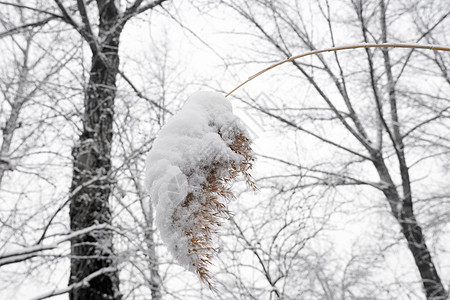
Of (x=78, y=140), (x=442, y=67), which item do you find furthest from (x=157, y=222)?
(x=442, y=67)

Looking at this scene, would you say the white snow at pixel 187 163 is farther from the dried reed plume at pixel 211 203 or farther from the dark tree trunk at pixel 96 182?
the dark tree trunk at pixel 96 182

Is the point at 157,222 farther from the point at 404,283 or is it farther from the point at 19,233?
the point at 404,283

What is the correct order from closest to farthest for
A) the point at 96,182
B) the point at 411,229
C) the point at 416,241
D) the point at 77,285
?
the point at 77,285 → the point at 96,182 → the point at 411,229 → the point at 416,241

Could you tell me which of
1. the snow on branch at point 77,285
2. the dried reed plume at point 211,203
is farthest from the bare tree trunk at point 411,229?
the dried reed plume at point 211,203

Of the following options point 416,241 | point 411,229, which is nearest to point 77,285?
point 411,229

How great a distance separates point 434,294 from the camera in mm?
4867

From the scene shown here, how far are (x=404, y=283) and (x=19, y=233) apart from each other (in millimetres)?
5603

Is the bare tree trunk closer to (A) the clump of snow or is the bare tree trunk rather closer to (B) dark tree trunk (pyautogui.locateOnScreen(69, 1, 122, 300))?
(B) dark tree trunk (pyautogui.locateOnScreen(69, 1, 122, 300))

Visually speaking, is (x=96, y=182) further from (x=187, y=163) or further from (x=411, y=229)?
(x=411, y=229)

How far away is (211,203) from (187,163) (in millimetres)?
137

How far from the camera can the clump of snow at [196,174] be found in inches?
36.2

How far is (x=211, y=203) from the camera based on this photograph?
986 mm

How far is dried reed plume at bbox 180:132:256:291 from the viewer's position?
92cm

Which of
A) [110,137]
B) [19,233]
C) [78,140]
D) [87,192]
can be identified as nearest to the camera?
[19,233]
